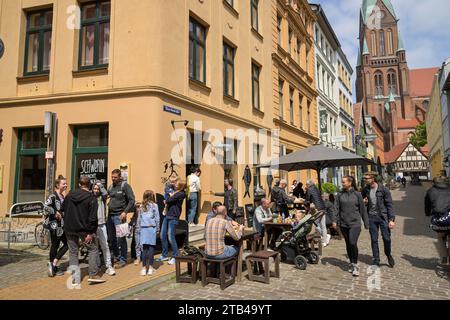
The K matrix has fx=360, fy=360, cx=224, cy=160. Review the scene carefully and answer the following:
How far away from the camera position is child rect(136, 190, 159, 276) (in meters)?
6.34

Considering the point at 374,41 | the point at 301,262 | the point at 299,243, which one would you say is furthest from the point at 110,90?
the point at 374,41

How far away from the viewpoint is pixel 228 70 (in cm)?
1469

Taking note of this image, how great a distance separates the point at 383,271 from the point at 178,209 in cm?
410

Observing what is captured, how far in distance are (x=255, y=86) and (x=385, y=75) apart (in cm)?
9681

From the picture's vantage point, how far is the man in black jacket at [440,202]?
6.76 meters

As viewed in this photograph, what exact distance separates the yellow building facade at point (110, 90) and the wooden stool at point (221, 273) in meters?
4.42

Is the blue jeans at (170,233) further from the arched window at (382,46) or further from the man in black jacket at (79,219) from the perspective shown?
the arched window at (382,46)

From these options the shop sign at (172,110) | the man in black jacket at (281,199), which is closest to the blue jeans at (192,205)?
the man in black jacket at (281,199)

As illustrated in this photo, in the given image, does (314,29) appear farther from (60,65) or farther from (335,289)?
(335,289)

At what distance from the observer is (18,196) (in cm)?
1137

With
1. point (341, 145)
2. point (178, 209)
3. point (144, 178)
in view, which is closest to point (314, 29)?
point (341, 145)

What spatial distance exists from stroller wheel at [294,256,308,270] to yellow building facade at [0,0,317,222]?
4.54m

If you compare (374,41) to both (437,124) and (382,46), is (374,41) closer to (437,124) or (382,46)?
(382,46)

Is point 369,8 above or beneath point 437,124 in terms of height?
above
